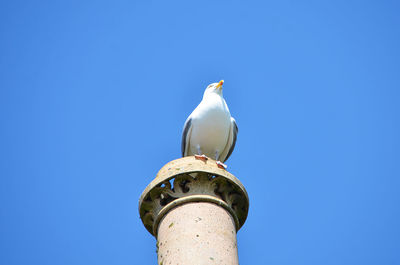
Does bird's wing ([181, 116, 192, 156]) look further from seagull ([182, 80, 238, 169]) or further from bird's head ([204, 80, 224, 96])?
bird's head ([204, 80, 224, 96])

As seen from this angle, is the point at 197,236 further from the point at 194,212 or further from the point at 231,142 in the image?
the point at 231,142

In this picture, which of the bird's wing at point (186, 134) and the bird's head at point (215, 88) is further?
the bird's head at point (215, 88)

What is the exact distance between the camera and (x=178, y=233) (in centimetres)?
643

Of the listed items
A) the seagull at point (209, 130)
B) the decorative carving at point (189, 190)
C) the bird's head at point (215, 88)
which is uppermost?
the bird's head at point (215, 88)

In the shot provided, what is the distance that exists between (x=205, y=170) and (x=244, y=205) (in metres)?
0.81

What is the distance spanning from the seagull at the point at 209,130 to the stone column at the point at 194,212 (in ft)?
8.00

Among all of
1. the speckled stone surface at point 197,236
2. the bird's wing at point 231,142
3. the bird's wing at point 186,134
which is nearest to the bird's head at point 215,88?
the bird's wing at point 231,142

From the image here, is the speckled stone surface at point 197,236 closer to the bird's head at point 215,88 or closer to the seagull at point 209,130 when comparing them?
the seagull at point 209,130

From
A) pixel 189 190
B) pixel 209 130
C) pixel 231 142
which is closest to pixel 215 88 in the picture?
pixel 231 142

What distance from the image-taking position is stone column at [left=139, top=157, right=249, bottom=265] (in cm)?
618

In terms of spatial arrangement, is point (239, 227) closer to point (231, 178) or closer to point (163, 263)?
point (231, 178)

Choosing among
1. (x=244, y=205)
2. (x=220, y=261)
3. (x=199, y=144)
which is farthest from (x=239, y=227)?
(x=199, y=144)

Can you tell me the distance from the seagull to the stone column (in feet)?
8.00

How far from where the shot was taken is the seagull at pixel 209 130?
10.0m
